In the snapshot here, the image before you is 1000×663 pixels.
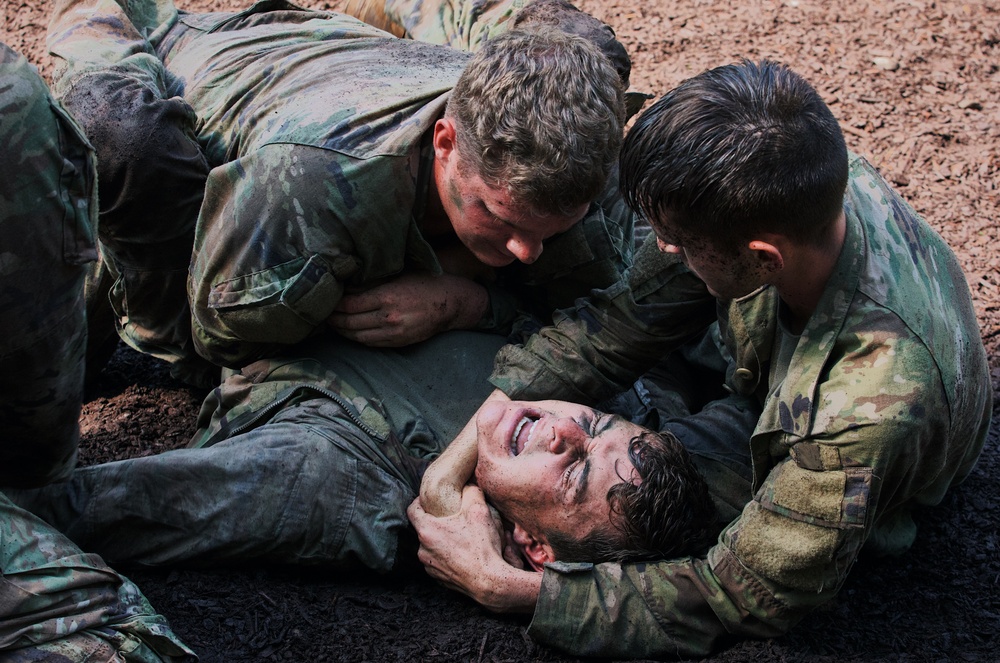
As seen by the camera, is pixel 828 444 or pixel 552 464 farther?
pixel 552 464

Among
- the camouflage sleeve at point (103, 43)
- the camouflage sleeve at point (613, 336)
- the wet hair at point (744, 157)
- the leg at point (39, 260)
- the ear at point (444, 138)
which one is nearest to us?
the leg at point (39, 260)

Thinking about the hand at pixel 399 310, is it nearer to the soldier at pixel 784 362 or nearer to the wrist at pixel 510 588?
the soldier at pixel 784 362

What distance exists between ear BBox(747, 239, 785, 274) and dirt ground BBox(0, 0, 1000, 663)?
1.15 m

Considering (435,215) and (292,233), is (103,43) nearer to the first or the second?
(292,233)

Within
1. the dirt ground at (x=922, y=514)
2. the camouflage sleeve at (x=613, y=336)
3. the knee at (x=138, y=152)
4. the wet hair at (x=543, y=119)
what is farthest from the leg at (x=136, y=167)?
Answer: the camouflage sleeve at (x=613, y=336)

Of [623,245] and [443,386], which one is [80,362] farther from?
[623,245]

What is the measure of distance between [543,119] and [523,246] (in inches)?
17.3

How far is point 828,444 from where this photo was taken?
289cm

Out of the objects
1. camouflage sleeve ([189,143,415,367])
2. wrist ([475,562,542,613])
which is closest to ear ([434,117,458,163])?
camouflage sleeve ([189,143,415,367])

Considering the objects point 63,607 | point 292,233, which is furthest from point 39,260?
point 292,233

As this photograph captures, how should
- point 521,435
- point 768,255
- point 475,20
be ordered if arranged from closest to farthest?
point 768,255 < point 521,435 < point 475,20

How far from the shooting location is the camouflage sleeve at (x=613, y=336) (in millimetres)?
3660

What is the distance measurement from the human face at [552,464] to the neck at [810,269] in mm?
708

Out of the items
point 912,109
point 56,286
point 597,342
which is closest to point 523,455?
point 597,342
